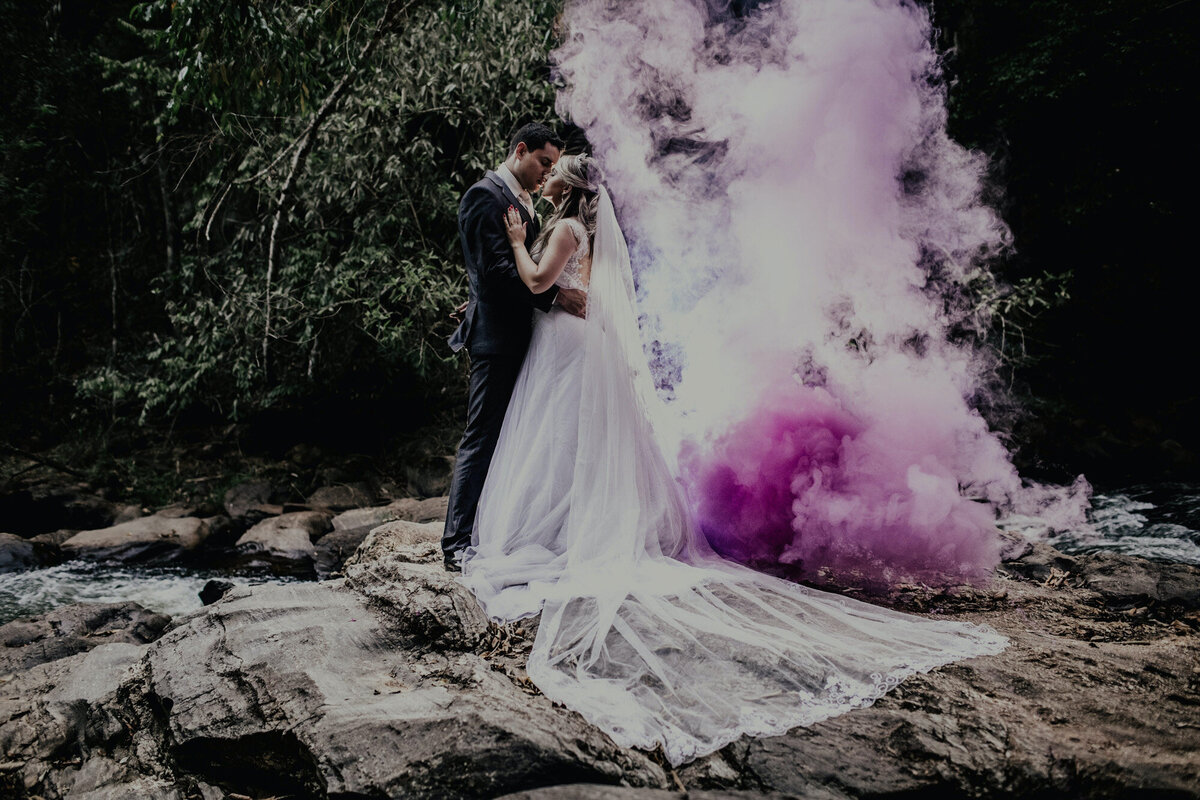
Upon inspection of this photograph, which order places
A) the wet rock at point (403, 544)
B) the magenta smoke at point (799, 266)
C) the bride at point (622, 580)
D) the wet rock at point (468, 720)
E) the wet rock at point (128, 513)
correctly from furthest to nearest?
1. the wet rock at point (128, 513)
2. the magenta smoke at point (799, 266)
3. the wet rock at point (403, 544)
4. the bride at point (622, 580)
5. the wet rock at point (468, 720)

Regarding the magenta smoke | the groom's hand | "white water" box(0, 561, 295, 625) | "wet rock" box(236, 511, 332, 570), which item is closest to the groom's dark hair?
the groom's hand

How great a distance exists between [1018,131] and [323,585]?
35.9 ft

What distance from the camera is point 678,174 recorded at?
499cm

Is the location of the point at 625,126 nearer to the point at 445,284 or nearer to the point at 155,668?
the point at 445,284

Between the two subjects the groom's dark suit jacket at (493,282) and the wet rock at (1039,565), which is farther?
the wet rock at (1039,565)

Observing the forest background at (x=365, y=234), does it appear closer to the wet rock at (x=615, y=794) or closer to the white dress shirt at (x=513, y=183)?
the white dress shirt at (x=513, y=183)

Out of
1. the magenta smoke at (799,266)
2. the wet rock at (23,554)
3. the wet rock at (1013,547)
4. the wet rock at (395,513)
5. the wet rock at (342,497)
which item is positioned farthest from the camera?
the wet rock at (342,497)

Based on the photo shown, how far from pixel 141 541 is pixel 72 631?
2528 mm

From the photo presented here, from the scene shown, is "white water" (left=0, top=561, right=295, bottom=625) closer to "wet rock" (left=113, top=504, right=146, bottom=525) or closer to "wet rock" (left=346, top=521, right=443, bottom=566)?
"wet rock" (left=113, top=504, right=146, bottom=525)

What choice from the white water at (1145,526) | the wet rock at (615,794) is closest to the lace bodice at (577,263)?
the wet rock at (615,794)

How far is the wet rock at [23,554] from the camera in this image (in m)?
6.28

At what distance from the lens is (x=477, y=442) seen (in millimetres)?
3445

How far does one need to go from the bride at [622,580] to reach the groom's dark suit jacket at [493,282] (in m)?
0.08

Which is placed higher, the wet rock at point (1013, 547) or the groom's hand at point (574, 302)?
the groom's hand at point (574, 302)
